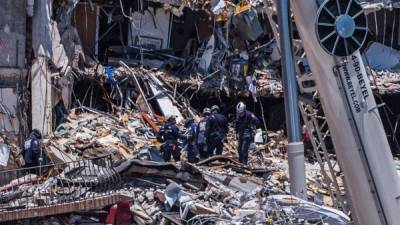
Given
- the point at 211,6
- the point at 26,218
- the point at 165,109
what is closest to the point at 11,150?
the point at 26,218

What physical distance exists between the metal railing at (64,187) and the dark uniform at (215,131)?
3.23 metres

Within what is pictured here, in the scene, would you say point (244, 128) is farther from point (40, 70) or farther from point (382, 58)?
point (382, 58)

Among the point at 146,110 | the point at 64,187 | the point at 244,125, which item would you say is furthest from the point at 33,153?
the point at 146,110

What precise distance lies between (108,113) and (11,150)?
530 cm

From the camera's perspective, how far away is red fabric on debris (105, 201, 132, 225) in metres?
10.9

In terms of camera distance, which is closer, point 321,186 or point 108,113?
point 321,186

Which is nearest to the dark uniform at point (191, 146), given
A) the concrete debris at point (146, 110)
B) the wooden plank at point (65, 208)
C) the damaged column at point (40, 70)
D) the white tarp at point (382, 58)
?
the concrete debris at point (146, 110)

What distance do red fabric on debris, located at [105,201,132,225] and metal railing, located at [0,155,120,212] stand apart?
492mm

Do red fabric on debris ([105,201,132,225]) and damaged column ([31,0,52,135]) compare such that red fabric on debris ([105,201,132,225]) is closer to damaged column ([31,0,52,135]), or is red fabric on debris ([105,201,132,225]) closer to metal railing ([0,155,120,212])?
metal railing ([0,155,120,212])

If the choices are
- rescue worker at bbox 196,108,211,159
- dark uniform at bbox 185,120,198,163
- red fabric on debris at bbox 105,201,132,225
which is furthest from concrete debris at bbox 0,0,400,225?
rescue worker at bbox 196,108,211,159

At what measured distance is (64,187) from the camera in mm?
11812

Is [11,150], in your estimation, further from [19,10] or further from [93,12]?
[93,12]

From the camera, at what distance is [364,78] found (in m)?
6.52

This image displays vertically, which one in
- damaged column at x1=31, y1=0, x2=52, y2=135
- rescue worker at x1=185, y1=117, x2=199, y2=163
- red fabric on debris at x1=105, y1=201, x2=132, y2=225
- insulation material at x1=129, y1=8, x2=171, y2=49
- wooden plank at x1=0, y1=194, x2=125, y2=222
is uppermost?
insulation material at x1=129, y1=8, x2=171, y2=49
